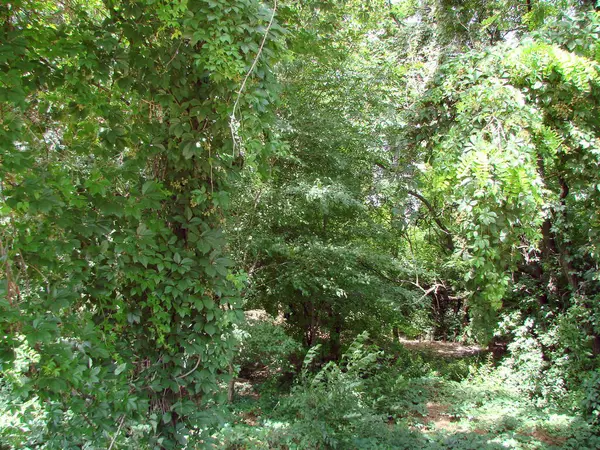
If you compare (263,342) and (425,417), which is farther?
(263,342)

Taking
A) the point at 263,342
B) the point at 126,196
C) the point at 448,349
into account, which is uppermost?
the point at 126,196

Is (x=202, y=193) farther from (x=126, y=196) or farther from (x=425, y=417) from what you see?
(x=425, y=417)

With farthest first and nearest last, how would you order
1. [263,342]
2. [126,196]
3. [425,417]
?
1. [263,342]
2. [425,417]
3. [126,196]

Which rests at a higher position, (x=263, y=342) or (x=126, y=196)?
(x=126, y=196)

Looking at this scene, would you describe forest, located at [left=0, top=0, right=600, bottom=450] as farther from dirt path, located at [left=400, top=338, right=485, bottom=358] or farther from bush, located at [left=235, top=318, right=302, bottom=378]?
dirt path, located at [left=400, top=338, right=485, bottom=358]

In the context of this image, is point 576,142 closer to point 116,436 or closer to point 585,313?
point 116,436

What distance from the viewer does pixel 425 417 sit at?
545 centimetres

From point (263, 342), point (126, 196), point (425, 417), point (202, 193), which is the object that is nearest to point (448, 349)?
point (425, 417)

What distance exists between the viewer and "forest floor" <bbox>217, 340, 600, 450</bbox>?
146 inches

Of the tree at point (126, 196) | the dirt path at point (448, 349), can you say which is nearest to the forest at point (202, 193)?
the tree at point (126, 196)

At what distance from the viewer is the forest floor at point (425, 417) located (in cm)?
371

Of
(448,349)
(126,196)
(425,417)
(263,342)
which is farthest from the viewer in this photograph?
(448,349)

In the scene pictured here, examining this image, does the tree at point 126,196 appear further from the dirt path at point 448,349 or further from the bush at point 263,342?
the dirt path at point 448,349

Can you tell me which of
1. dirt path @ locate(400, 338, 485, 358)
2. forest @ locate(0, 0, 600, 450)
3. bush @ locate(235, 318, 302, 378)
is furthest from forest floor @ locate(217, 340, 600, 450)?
dirt path @ locate(400, 338, 485, 358)
